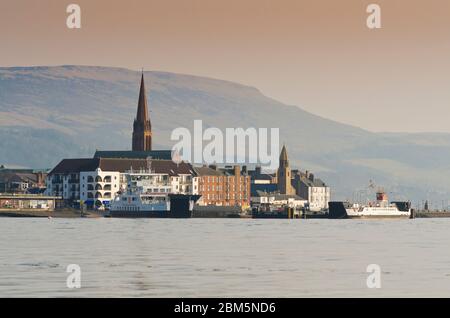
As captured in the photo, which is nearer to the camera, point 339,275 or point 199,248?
point 339,275

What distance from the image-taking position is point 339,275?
6366 centimetres

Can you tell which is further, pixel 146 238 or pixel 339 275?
pixel 146 238

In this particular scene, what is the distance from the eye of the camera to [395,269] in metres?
68.4
